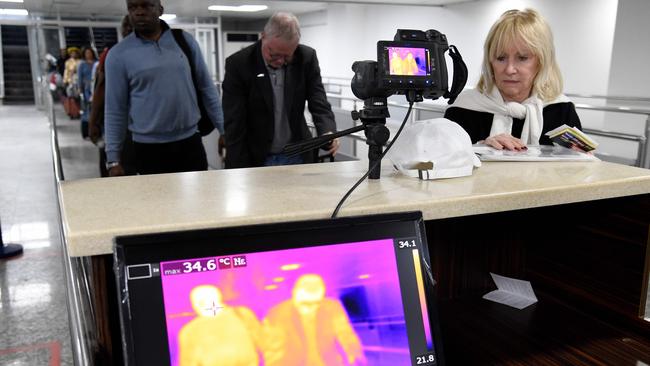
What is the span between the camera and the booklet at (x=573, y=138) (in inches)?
58.0

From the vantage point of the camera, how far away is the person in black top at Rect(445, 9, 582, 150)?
1708mm

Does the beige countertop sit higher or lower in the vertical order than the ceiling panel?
lower

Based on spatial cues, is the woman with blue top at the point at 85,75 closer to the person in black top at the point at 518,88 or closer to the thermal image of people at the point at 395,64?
the person in black top at the point at 518,88

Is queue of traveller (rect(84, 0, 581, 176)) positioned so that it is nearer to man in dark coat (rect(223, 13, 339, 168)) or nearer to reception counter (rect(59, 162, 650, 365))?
man in dark coat (rect(223, 13, 339, 168))

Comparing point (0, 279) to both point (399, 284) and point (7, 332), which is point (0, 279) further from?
point (399, 284)

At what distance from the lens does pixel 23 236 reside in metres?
4.22

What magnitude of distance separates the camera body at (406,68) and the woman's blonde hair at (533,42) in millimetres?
666

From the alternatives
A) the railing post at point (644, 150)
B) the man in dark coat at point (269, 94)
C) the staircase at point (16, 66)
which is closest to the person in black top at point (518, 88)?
the man in dark coat at point (269, 94)

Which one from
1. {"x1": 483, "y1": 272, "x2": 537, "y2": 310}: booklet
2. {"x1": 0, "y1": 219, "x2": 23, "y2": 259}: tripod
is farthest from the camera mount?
{"x1": 0, "y1": 219, "x2": 23, "y2": 259}: tripod

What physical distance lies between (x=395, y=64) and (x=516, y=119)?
903mm

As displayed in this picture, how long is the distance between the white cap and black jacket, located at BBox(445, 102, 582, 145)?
0.69m

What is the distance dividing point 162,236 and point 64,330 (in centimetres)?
224

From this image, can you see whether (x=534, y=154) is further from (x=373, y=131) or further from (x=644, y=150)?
(x=644, y=150)

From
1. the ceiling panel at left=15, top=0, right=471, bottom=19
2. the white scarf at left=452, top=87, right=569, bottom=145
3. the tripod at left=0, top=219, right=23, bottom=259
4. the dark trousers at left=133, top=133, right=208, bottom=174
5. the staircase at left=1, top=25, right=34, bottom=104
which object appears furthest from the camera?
the staircase at left=1, top=25, right=34, bottom=104
